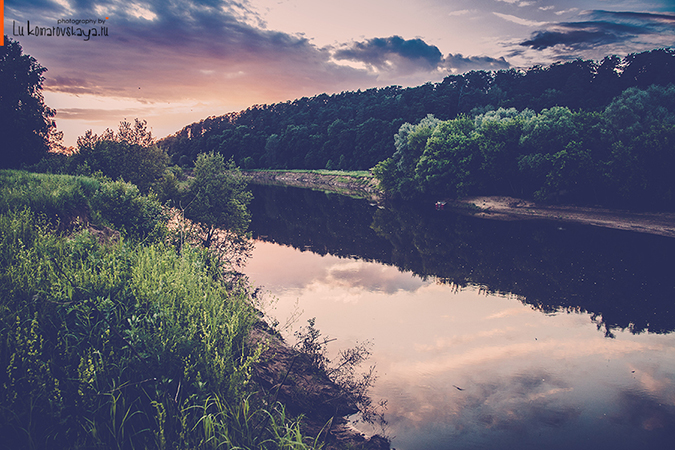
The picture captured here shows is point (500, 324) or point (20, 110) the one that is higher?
point (20, 110)

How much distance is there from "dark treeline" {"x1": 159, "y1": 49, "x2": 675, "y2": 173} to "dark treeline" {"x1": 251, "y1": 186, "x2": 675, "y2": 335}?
5806 centimetres

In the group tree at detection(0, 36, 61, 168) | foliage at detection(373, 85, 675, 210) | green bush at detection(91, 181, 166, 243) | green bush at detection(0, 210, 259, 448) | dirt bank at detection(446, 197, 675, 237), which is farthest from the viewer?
foliage at detection(373, 85, 675, 210)

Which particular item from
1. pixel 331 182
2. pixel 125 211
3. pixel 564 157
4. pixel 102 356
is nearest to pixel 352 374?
pixel 102 356

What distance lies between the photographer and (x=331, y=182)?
3907 inches

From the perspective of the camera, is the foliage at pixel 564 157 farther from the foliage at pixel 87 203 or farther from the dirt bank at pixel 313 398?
the foliage at pixel 87 203

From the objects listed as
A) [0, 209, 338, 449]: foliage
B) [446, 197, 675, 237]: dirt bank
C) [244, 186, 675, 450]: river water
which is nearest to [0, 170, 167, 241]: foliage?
[0, 209, 338, 449]: foliage

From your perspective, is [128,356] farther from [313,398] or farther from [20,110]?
[20,110]

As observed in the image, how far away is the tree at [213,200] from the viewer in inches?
1060

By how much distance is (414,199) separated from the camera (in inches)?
2581

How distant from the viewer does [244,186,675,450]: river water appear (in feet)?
37.3

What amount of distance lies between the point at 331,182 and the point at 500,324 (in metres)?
83.1

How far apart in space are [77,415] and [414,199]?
2470 inches

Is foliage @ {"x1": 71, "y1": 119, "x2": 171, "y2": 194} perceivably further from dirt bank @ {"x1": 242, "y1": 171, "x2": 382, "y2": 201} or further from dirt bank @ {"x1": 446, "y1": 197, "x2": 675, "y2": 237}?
dirt bank @ {"x1": 242, "y1": 171, "x2": 382, "y2": 201}

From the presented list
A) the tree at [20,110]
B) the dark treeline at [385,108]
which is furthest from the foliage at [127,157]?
the dark treeline at [385,108]
